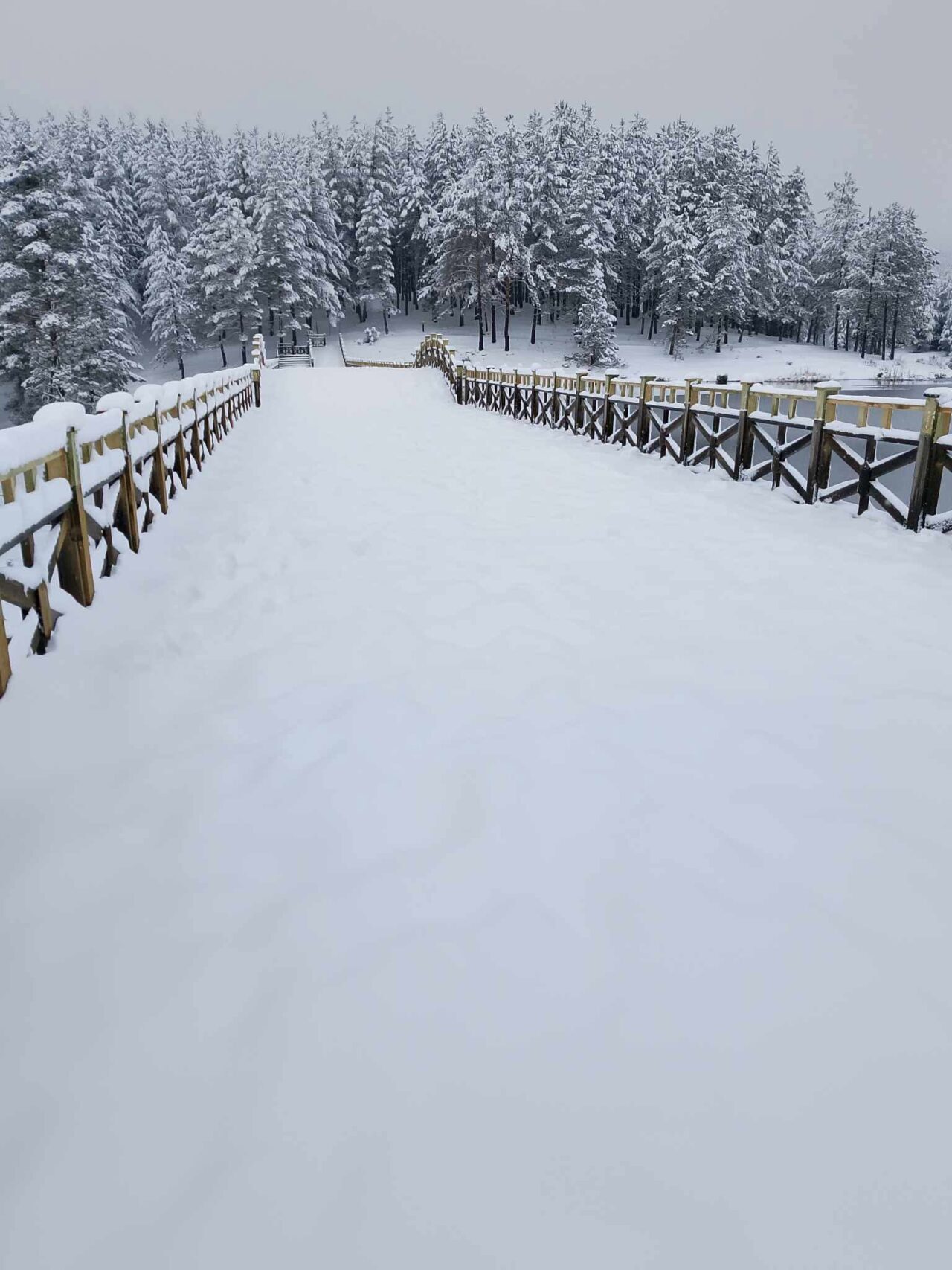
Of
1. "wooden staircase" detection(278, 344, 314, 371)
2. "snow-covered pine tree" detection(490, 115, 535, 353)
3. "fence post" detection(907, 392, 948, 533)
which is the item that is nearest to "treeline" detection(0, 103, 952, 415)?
"snow-covered pine tree" detection(490, 115, 535, 353)

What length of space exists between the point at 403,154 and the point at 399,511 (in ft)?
227

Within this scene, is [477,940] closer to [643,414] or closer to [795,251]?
[643,414]

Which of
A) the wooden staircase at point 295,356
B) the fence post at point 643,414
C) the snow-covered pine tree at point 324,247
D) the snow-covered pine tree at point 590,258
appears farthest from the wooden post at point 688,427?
the snow-covered pine tree at point 324,247

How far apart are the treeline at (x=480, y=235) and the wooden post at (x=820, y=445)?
32.3 metres

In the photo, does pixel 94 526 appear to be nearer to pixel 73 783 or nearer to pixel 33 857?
pixel 73 783

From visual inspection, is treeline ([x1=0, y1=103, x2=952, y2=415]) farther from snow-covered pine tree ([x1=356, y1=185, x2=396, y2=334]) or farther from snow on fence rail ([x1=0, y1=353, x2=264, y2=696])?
snow on fence rail ([x1=0, y1=353, x2=264, y2=696])

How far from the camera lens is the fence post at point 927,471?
739 cm

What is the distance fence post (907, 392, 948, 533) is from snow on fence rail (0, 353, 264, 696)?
7.64m

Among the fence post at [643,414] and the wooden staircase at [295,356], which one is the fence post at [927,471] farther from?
the wooden staircase at [295,356]

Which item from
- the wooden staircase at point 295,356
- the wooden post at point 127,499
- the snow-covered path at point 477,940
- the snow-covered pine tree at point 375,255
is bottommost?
the snow-covered path at point 477,940

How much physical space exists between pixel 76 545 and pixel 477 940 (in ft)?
13.0

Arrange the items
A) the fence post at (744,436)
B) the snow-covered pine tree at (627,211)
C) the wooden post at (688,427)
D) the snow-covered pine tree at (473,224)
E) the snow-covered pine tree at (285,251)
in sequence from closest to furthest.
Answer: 1. the fence post at (744,436)
2. the wooden post at (688,427)
3. the snow-covered pine tree at (473,224)
4. the snow-covered pine tree at (285,251)
5. the snow-covered pine tree at (627,211)

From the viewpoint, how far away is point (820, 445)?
889 cm

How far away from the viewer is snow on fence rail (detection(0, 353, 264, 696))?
12.7 feet
